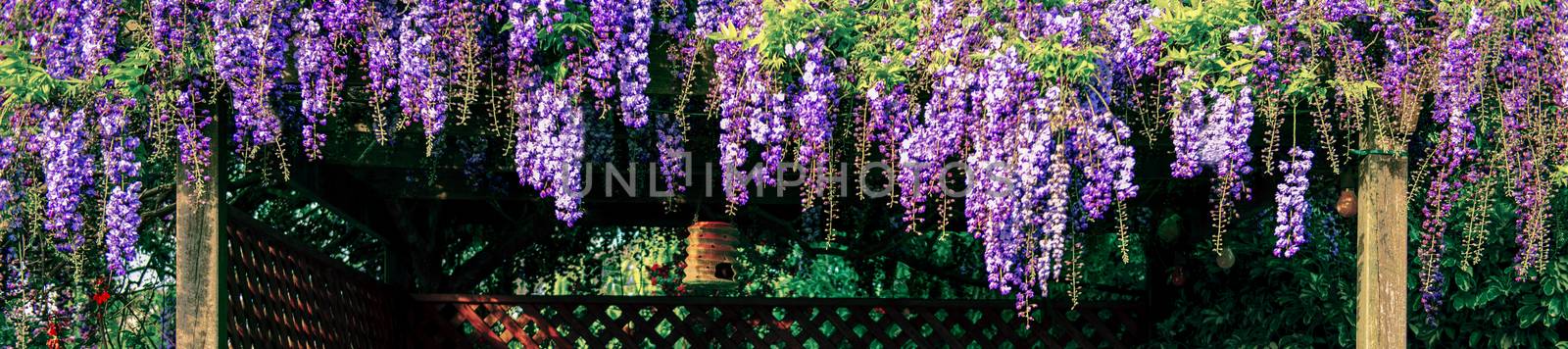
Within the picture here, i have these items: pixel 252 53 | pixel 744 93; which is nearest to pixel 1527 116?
pixel 744 93

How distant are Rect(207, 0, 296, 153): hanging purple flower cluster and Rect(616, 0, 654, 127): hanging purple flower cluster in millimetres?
796

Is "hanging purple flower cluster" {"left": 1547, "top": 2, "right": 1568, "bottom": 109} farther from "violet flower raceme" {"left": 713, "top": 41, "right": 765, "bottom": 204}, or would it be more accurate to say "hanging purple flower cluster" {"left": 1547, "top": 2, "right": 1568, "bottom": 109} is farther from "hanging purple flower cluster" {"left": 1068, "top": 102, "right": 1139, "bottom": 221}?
"violet flower raceme" {"left": 713, "top": 41, "right": 765, "bottom": 204}

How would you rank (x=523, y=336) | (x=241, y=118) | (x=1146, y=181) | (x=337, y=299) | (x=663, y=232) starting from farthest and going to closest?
(x=663, y=232), (x=523, y=336), (x=1146, y=181), (x=337, y=299), (x=241, y=118)

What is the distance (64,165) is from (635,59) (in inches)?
53.8

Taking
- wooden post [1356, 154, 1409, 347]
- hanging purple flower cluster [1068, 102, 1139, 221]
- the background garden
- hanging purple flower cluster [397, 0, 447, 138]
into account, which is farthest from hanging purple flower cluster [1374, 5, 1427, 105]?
hanging purple flower cluster [397, 0, 447, 138]

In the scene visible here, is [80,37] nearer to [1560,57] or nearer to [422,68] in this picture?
[422,68]

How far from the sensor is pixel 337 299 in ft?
15.3

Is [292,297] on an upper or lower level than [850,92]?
lower

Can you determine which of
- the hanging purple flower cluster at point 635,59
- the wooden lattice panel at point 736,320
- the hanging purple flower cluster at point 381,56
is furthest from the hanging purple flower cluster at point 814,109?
the wooden lattice panel at point 736,320

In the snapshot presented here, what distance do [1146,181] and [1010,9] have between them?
1.87 m

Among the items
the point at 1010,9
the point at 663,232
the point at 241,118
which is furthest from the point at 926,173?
the point at 663,232

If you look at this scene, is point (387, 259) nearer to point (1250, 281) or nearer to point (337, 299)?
point (337, 299)

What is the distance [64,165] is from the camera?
3.38 m

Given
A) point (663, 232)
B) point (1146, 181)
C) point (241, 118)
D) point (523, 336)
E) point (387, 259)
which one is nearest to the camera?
point (241, 118)
